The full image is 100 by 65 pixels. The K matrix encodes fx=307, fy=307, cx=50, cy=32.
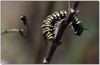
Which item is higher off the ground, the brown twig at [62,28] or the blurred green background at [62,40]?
the brown twig at [62,28]

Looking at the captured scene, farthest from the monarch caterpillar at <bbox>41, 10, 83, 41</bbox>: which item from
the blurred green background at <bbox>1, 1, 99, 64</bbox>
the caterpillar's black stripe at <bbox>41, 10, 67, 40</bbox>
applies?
the blurred green background at <bbox>1, 1, 99, 64</bbox>

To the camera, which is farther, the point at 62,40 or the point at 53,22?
the point at 62,40

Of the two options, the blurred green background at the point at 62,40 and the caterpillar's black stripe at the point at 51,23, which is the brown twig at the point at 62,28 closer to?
the caterpillar's black stripe at the point at 51,23

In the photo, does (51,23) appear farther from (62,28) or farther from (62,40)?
(62,40)

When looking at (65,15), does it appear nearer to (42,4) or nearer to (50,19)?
(50,19)

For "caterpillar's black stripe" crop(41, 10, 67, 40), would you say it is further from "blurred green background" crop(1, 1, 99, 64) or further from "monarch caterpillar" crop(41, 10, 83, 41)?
"blurred green background" crop(1, 1, 99, 64)

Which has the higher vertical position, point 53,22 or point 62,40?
point 53,22

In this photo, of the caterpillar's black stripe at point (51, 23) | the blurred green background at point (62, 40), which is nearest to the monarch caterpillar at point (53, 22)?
the caterpillar's black stripe at point (51, 23)

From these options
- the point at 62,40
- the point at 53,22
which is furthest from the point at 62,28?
the point at 62,40

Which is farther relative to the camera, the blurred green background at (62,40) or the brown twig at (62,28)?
the blurred green background at (62,40)
